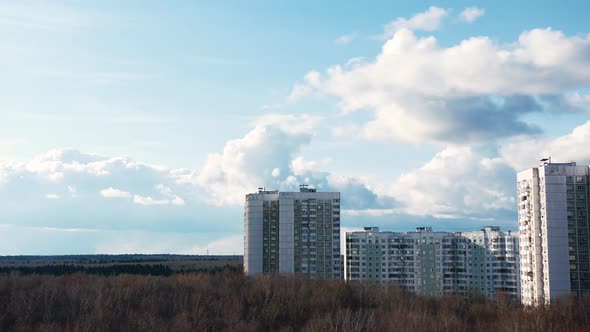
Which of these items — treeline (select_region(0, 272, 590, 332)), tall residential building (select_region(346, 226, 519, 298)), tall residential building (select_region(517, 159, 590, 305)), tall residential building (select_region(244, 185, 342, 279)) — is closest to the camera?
treeline (select_region(0, 272, 590, 332))

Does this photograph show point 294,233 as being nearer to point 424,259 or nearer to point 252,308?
point 424,259

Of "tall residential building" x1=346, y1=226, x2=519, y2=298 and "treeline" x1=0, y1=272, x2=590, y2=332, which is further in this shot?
"tall residential building" x1=346, y1=226, x2=519, y2=298

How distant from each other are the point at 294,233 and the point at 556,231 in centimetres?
2748

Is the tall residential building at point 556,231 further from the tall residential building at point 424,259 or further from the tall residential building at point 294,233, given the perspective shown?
the tall residential building at point 294,233

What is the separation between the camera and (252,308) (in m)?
19.8

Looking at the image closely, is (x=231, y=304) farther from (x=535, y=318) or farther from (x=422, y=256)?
(x=422, y=256)

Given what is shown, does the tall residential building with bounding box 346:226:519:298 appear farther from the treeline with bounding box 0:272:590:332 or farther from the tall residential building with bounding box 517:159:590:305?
the treeline with bounding box 0:272:590:332

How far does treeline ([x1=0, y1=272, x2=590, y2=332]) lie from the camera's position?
16406 millimetres

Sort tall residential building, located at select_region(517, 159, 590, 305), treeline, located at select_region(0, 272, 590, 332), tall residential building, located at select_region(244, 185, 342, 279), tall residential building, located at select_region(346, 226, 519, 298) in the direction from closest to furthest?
treeline, located at select_region(0, 272, 590, 332), tall residential building, located at select_region(517, 159, 590, 305), tall residential building, located at select_region(244, 185, 342, 279), tall residential building, located at select_region(346, 226, 519, 298)

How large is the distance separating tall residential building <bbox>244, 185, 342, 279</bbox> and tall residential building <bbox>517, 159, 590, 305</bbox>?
21555mm

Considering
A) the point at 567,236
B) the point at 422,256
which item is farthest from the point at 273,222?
the point at 567,236

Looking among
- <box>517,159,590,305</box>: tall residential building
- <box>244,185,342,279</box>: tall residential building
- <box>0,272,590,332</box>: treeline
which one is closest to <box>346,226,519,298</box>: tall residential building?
<box>244,185,342,279</box>: tall residential building

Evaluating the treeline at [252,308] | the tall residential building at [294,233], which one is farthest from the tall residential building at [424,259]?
the treeline at [252,308]

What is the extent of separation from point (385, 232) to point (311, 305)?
167 ft
